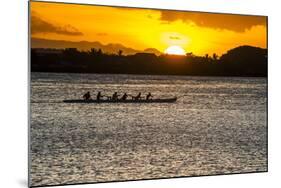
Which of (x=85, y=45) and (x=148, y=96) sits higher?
(x=85, y=45)

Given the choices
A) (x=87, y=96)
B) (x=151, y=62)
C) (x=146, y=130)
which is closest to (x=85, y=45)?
(x=87, y=96)

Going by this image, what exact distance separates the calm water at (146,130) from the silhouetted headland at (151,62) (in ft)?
0.19

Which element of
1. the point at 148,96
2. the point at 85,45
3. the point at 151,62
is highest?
the point at 85,45

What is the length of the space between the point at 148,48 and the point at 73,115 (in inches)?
33.2

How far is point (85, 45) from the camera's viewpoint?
16.3ft

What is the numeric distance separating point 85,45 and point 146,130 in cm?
86

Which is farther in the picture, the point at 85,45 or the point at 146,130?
the point at 146,130

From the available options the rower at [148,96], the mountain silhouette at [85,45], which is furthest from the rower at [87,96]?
the rower at [148,96]

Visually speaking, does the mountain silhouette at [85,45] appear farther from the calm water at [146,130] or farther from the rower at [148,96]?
the rower at [148,96]

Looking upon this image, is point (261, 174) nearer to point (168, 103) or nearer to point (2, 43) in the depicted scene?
point (168, 103)

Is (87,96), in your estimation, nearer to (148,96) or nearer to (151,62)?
(148,96)

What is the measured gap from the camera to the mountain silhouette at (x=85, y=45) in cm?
480

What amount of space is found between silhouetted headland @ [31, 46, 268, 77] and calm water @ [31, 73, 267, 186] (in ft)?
0.19

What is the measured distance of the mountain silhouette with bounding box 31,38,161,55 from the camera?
4805mm
